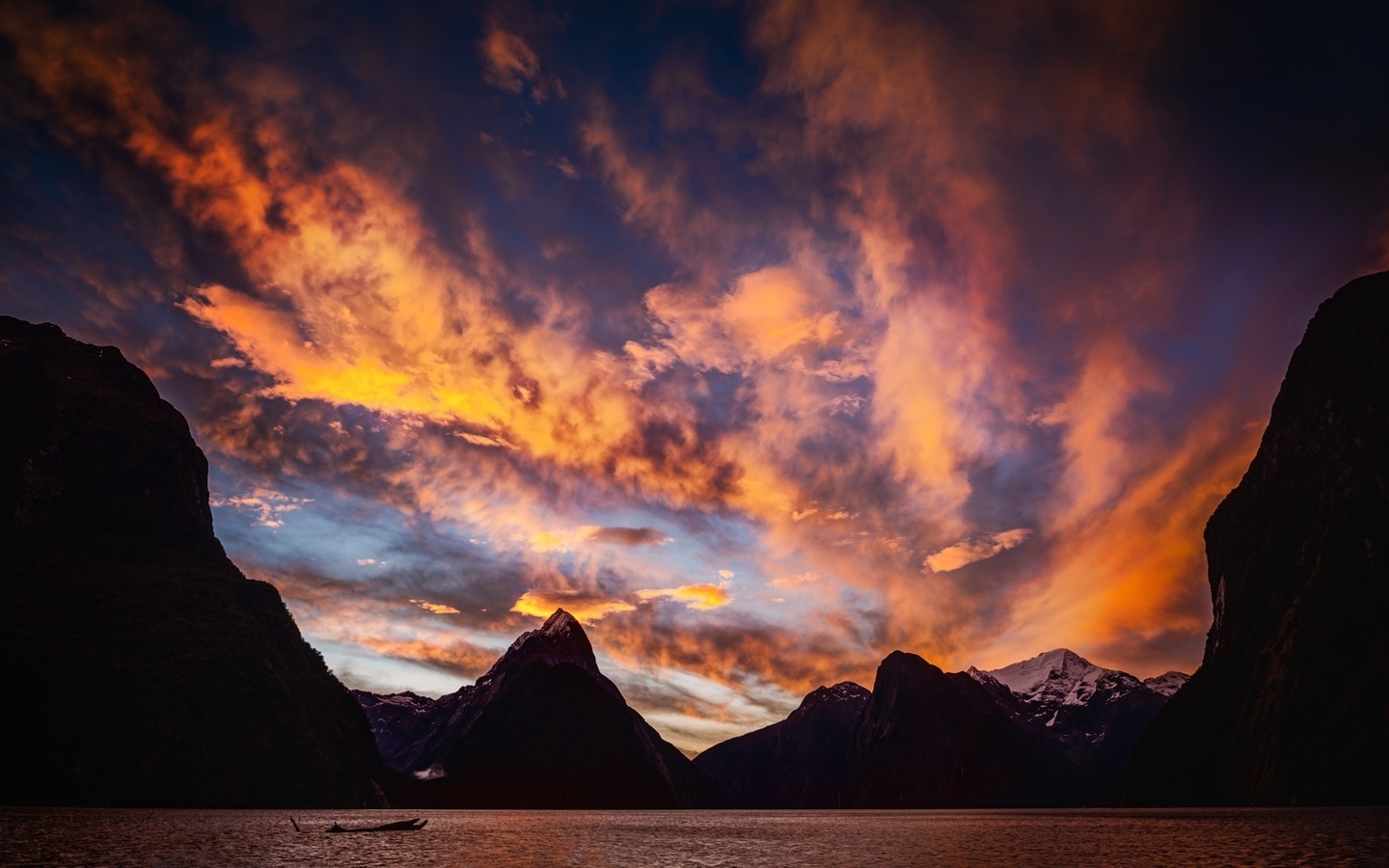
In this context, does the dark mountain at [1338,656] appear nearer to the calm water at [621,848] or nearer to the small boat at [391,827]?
the calm water at [621,848]

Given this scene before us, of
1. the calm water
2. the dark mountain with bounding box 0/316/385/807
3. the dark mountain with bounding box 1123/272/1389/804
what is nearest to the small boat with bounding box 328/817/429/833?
the calm water

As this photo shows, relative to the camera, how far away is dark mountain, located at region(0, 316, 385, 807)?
125 m

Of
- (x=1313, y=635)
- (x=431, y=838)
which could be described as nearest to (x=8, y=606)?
(x=431, y=838)

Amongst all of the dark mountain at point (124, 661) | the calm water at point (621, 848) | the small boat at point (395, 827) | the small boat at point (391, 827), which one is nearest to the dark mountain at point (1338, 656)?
the calm water at point (621, 848)

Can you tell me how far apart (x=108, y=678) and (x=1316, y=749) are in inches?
9773

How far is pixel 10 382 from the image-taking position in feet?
637

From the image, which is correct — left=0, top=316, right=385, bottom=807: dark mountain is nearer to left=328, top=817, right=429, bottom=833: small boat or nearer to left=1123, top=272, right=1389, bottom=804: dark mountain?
left=328, top=817, right=429, bottom=833: small boat

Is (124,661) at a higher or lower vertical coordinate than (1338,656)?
lower

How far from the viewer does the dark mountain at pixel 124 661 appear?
125 meters

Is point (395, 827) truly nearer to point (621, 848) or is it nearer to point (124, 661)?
point (621, 848)

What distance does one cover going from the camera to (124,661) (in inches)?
5551

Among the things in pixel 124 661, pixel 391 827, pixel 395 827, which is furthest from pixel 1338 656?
pixel 124 661

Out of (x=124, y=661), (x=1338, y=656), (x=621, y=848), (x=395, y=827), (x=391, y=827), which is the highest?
(x=1338, y=656)

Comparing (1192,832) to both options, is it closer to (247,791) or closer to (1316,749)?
(1316,749)
